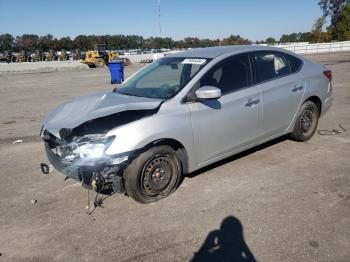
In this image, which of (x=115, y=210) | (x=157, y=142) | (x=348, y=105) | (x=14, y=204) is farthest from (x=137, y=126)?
(x=348, y=105)

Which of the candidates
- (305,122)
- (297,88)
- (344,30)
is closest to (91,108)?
(297,88)

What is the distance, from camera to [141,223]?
3.58 metres

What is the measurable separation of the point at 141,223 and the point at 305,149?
328cm

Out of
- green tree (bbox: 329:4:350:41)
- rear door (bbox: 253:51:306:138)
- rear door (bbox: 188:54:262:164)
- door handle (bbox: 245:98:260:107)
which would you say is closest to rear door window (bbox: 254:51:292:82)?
rear door (bbox: 253:51:306:138)

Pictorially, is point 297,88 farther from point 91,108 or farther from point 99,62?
point 99,62

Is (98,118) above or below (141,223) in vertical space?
above

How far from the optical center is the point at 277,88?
4.98 metres

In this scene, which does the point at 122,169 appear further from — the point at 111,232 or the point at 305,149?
the point at 305,149

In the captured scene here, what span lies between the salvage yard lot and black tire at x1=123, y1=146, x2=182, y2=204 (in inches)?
5.3

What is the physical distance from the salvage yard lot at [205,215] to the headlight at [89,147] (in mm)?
720

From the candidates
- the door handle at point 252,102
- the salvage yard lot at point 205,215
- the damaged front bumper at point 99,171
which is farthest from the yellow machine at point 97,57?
the damaged front bumper at point 99,171

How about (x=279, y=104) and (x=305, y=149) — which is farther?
(x=305, y=149)

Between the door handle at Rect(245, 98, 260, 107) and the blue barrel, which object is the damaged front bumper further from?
the blue barrel

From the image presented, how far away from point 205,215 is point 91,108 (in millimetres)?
1854
